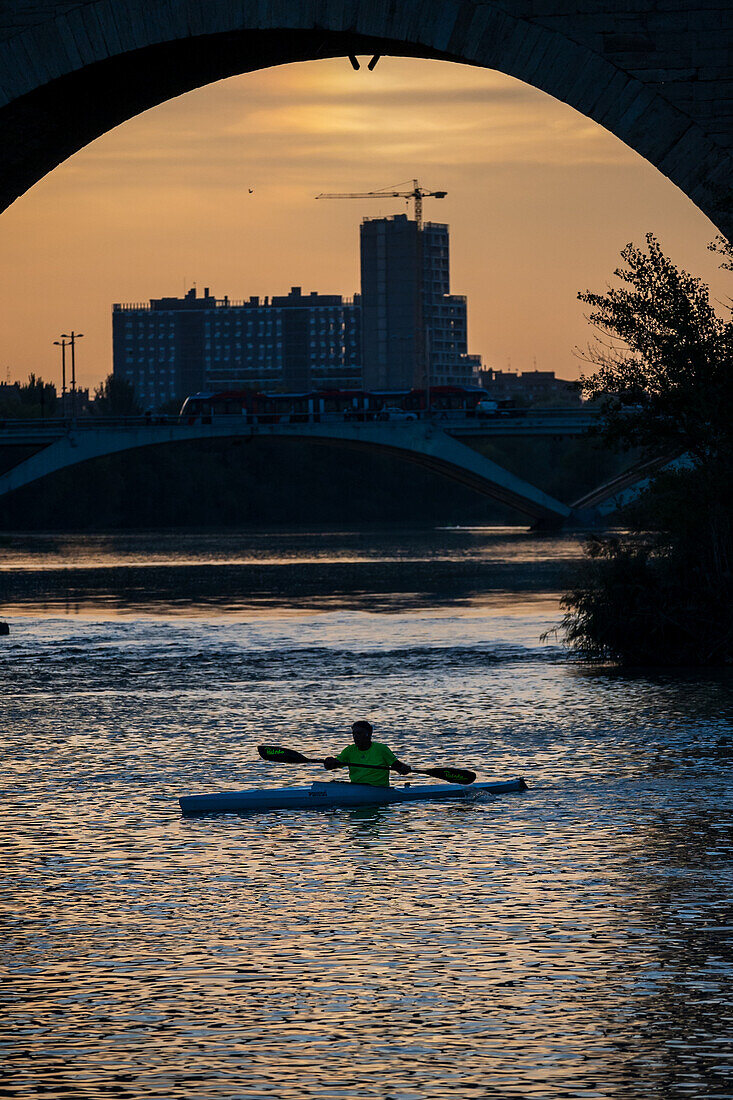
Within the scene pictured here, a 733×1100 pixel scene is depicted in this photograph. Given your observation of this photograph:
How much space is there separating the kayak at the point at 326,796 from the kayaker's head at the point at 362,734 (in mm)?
454

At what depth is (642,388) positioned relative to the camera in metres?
27.2

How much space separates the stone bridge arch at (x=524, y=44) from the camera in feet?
52.2

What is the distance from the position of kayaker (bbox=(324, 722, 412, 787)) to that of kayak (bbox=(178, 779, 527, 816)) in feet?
0.43

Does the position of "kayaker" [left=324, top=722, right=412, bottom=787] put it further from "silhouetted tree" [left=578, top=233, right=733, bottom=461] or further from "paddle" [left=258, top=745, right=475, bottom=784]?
"silhouetted tree" [left=578, top=233, right=733, bottom=461]

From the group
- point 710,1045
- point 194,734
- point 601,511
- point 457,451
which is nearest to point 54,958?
point 710,1045

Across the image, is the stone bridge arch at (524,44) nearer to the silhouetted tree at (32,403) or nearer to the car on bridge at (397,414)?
the car on bridge at (397,414)

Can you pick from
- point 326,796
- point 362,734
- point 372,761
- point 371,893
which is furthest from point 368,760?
point 371,893

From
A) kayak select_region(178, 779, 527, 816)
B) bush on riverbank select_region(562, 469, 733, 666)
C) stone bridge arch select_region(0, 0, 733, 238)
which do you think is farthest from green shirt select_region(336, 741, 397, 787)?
bush on riverbank select_region(562, 469, 733, 666)

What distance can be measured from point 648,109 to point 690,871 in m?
6.66

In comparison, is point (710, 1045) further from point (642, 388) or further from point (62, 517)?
point (62, 517)

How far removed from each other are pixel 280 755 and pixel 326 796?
4.67 ft

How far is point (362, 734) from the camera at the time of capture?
17.6 metres

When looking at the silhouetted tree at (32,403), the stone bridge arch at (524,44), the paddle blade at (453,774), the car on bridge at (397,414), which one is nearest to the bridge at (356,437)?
the car on bridge at (397,414)

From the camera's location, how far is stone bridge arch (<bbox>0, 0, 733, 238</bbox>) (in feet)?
52.2
